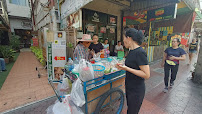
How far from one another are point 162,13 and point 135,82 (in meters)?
4.67

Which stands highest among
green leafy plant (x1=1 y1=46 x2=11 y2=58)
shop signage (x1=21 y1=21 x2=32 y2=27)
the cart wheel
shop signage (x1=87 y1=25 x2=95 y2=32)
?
shop signage (x1=21 y1=21 x2=32 y2=27)

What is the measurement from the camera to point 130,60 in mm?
1433

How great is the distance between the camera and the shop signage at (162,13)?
4.19m

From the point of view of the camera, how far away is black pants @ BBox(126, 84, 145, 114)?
1479mm

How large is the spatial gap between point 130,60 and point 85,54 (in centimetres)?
173

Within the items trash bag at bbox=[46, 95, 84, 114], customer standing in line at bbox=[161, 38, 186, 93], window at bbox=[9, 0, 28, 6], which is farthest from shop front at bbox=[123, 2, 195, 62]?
window at bbox=[9, 0, 28, 6]

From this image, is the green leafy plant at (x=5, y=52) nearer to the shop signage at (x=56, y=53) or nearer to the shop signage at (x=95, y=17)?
the shop signage at (x=56, y=53)

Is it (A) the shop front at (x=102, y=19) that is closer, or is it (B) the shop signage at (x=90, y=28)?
(A) the shop front at (x=102, y=19)

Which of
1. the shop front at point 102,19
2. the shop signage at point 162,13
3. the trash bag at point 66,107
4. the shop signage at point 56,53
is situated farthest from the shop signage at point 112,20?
the trash bag at point 66,107

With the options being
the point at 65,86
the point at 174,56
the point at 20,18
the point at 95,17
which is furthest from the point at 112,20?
the point at 20,18

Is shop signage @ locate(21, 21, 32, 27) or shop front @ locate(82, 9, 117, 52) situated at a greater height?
shop signage @ locate(21, 21, 32, 27)

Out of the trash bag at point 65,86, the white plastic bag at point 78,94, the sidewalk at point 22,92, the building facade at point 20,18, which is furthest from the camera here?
the building facade at point 20,18

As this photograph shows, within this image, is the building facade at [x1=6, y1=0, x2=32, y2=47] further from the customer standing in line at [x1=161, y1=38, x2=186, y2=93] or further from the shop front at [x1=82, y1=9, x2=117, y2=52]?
the customer standing in line at [x1=161, y1=38, x2=186, y2=93]

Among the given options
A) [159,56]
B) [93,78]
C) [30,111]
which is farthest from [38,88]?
[159,56]
